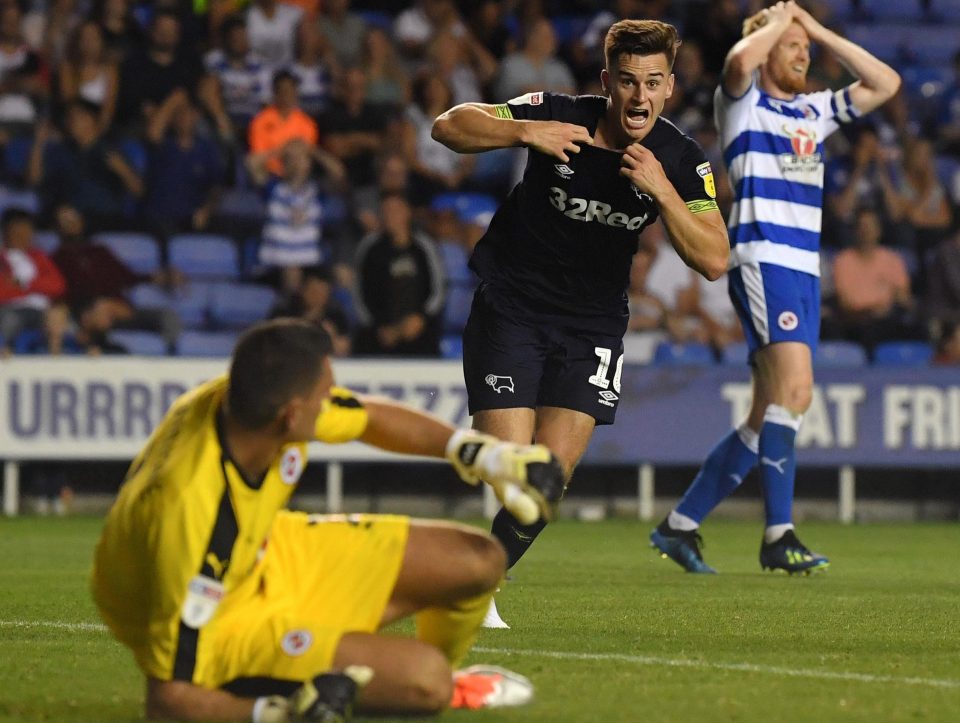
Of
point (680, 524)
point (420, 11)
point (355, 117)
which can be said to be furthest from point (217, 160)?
point (680, 524)

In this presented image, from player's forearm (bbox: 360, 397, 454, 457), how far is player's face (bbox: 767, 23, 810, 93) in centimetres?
489

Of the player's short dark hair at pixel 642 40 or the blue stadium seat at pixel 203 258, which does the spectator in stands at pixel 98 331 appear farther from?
the player's short dark hair at pixel 642 40

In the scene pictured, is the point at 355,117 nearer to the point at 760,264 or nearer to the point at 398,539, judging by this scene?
the point at 760,264

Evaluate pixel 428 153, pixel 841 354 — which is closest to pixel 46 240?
pixel 428 153

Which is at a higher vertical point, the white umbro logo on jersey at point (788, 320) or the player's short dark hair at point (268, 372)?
the player's short dark hair at point (268, 372)

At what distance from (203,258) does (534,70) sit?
3.43m

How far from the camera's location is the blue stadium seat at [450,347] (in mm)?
13384

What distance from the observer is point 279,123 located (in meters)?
14.7

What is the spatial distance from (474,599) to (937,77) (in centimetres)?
1410

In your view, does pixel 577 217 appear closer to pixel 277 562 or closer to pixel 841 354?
pixel 277 562

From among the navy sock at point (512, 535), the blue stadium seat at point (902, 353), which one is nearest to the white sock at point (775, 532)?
the navy sock at point (512, 535)

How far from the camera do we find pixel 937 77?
17297mm

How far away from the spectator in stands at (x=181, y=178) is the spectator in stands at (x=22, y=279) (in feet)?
4.22

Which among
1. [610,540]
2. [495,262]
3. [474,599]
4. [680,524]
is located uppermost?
[495,262]
